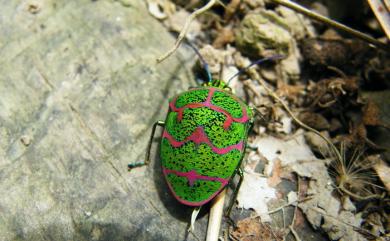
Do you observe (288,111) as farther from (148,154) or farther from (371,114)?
(148,154)

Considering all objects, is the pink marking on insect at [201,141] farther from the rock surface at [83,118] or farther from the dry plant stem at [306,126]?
the dry plant stem at [306,126]

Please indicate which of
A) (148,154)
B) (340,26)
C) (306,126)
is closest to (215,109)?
(148,154)

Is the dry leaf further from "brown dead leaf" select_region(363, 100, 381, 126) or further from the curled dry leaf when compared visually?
the curled dry leaf

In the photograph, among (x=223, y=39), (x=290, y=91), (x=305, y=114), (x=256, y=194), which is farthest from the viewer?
(x=223, y=39)

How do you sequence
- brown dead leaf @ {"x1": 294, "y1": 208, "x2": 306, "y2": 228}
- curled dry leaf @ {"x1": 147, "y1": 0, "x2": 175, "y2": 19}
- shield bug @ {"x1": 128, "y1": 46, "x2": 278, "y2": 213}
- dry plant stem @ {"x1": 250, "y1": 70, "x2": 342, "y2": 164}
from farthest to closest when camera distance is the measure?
curled dry leaf @ {"x1": 147, "y1": 0, "x2": 175, "y2": 19} < dry plant stem @ {"x1": 250, "y1": 70, "x2": 342, "y2": 164} < brown dead leaf @ {"x1": 294, "y1": 208, "x2": 306, "y2": 228} < shield bug @ {"x1": 128, "y1": 46, "x2": 278, "y2": 213}

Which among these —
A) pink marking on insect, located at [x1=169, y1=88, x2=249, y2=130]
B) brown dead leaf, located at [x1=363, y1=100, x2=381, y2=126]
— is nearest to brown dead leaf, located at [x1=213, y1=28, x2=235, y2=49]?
pink marking on insect, located at [x1=169, y1=88, x2=249, y2=130]

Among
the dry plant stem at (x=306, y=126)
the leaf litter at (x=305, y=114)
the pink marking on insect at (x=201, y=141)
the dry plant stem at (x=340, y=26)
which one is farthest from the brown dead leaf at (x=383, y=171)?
the pink marking on insect at (x=201, y=141)
